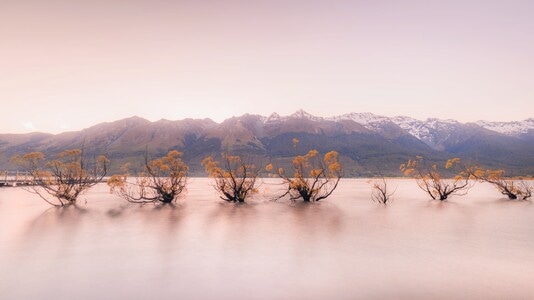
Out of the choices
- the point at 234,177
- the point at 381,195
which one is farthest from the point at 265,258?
the point at 381,195

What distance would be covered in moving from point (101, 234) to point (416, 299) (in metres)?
19.7

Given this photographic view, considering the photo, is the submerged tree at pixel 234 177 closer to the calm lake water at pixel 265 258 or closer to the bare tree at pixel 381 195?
the calm lake water at pixel 265 258

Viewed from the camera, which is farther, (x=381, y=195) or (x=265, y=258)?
(x=381, y=195)

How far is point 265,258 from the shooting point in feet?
58.1

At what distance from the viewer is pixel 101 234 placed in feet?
80.8

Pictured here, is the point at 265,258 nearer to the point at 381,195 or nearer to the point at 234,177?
the point at 234,177

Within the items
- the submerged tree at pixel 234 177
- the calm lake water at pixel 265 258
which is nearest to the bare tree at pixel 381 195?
the submerged tree at pixel 234 177

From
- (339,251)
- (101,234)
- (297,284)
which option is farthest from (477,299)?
(101,234)

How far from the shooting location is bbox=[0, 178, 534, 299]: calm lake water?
12828 millimetres

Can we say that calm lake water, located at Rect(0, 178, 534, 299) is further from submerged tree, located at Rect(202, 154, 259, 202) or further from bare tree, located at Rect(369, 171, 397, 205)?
bare tree, located at Rect(369, 171, 397, 205)

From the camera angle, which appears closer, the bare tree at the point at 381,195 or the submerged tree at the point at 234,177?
the submerged tree at the point at 234,177

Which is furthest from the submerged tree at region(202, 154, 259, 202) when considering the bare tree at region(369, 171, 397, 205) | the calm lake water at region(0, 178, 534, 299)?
the bare tree at region(369, 171, 397, 205)

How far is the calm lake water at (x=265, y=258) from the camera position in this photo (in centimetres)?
1283

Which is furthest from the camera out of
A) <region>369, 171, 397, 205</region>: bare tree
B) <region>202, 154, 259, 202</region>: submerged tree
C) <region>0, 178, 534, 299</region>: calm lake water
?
<region>369, 171, 397, 205</region>: bare tree
